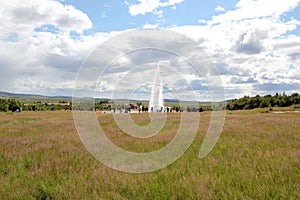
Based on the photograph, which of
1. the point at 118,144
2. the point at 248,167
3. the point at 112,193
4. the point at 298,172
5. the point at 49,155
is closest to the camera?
the point at 112,193

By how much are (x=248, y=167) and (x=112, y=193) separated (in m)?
3.82

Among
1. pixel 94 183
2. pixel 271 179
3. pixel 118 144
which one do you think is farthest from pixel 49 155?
pixel 271 179

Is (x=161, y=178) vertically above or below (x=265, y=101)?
below

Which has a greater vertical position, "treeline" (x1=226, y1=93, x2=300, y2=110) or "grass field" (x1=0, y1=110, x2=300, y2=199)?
"treeline" (x1=226, y1=93, x2=300, y2=110)

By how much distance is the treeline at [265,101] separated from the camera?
89950mm

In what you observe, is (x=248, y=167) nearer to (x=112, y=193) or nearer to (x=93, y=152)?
(x=112, y=193)

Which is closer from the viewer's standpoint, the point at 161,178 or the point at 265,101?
the point at 161,178

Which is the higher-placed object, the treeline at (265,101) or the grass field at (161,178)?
the treeline at (265,101)

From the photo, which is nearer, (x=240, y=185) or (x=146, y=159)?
(x=240, y=185)

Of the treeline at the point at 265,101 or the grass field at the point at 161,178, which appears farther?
the treeline at the point at 265,101

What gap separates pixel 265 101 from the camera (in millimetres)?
93125

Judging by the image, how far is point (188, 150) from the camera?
10.6 m

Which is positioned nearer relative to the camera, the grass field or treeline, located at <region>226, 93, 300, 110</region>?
the grass field

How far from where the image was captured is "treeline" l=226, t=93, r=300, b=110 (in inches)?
3541
